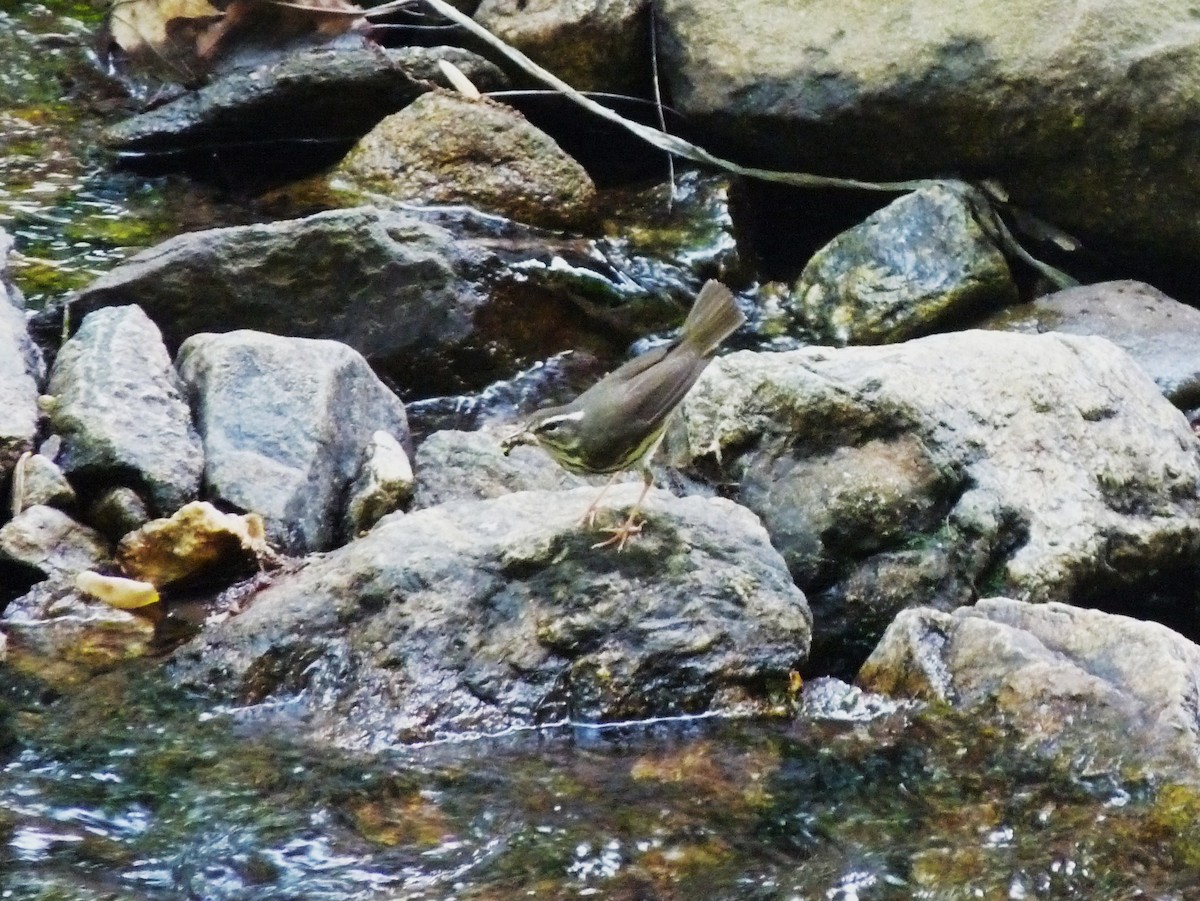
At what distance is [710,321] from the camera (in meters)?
4.75

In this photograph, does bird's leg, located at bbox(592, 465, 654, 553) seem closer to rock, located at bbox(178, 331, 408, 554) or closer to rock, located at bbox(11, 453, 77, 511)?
rock, located at bbox(178, 331, 408, 554)

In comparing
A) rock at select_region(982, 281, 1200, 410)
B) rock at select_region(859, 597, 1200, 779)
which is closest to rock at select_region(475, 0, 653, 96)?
rock at select_region(982, 281, 1200, 410)

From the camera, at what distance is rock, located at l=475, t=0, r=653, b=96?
8.70 m

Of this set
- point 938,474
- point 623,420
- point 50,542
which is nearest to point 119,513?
point 50,542

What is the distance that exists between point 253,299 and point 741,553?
10.4 feet

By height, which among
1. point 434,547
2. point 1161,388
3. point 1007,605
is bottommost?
point 1161,388

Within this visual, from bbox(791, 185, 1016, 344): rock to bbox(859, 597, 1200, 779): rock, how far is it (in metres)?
3.55

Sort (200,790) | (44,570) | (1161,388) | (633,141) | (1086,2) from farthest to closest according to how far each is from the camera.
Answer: (633,141) → (1086,2) → (1161,388) → (44,570) → (200,790)

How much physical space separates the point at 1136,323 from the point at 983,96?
151cm

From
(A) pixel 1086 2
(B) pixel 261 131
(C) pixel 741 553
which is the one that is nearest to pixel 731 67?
(A) pixel 1086 2

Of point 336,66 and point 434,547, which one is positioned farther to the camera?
point 336,66

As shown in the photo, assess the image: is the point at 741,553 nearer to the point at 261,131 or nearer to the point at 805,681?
the point at 805,681

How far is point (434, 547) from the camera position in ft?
13.8

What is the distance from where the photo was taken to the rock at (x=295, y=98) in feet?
27.5
